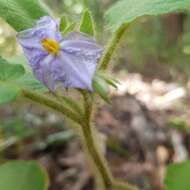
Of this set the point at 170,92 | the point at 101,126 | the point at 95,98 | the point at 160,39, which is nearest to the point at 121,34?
the point at 95,98

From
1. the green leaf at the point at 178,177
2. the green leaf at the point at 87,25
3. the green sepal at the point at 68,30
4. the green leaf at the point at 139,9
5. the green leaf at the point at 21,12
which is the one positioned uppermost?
the green leaf at the point at 21,12

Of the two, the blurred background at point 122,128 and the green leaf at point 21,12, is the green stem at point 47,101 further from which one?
the blurred background at point 122,128

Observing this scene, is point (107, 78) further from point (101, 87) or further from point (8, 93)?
point (8, 93)

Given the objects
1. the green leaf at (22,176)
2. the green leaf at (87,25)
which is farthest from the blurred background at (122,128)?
the green leaf at (87,25)

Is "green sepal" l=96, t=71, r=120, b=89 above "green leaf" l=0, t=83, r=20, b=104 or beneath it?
beneath

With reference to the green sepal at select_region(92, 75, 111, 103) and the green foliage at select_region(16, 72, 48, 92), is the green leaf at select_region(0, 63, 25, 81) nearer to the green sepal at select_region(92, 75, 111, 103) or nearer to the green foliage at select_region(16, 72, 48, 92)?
the green foliage at select_region(16, 72, 48, 92)

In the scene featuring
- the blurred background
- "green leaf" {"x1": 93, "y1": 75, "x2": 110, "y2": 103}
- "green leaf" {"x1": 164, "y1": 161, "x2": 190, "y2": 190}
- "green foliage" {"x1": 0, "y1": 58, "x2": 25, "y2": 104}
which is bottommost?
the blurred background

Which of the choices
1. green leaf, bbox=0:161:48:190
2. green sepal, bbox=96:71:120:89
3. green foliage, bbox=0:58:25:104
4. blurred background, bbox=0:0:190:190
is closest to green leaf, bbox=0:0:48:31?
green foliage, bbox=0:58:25:104
